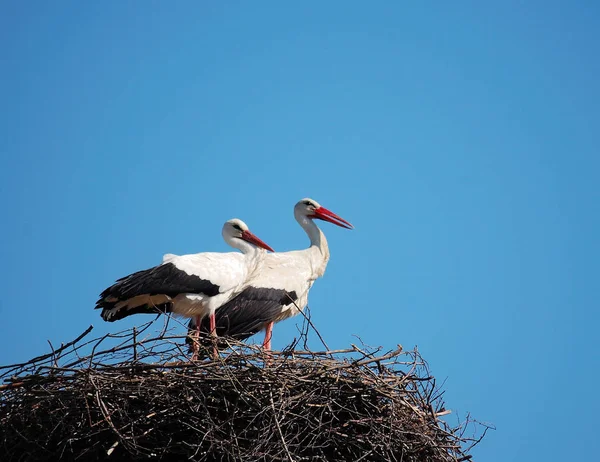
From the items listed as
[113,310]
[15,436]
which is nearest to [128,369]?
[15,436]

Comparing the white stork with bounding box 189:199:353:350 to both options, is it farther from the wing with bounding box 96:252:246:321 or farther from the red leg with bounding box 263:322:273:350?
the wing with bounding box 96:252:246:321

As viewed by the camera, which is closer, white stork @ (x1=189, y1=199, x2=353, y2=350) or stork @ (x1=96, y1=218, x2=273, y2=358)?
stork @ (x1=96, y1=218, x2=273, y2=358)

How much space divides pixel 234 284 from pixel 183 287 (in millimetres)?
564

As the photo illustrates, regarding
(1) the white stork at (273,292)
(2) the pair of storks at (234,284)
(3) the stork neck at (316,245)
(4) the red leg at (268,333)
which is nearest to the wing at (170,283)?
(2) the pair of storks at (234,284)

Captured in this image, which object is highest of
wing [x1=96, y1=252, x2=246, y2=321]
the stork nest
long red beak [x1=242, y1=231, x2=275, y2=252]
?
long red beak [x1=242, y1=231, x2=275, y2=252]

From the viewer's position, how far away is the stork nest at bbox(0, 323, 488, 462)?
6238mm

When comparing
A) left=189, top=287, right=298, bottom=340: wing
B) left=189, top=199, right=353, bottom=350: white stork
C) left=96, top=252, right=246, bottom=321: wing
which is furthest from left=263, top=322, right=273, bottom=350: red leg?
left=96, top=252, right=246, bottom=321: wing

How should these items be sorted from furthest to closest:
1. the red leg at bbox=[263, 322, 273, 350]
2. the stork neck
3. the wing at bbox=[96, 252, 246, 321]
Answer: the stork neck, the red leg at bbox=[263, 322, 273, 350], the wing at bbox=[96, 252, 246, 321]

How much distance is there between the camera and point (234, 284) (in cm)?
904

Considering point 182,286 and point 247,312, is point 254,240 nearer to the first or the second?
point 247,312

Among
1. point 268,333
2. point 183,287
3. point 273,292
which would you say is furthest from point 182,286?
point 268,333

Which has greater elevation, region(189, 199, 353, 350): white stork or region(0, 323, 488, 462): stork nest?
region(189, 199, 353, 350): white stork

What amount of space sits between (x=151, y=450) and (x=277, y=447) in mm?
784

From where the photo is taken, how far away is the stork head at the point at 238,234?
31.9 ft
